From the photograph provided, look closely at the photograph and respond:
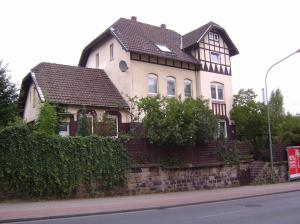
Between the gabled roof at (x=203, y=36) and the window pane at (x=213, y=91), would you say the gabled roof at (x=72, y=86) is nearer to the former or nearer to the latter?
the gabled roof at (x=203, y=36)

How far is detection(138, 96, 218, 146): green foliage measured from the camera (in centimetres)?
2065

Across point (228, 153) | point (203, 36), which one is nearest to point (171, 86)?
point (203, 36)

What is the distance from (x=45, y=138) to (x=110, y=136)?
12.9 feet

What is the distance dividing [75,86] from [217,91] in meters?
11.7

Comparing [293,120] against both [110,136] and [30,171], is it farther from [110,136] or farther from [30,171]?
[30,171]

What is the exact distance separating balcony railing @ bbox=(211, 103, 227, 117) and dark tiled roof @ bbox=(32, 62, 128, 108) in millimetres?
7695

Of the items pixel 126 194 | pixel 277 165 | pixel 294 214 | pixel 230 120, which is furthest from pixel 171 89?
pixel 294 214

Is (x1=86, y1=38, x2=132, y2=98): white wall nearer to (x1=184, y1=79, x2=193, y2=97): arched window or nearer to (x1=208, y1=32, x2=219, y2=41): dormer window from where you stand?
Result: (x1=184, y1=79, x2=193, y2=97): arched window

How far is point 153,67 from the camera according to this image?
96.3 feet

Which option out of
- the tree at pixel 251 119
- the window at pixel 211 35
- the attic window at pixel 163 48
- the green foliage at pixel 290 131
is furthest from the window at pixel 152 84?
the green foliage at pixel 290 131

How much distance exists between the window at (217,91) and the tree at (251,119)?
1.39 meters

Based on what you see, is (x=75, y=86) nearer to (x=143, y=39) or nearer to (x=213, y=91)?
(x=143, y=39)

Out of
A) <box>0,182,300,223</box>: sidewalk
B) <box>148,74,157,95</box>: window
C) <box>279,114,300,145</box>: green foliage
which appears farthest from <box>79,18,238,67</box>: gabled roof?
<box>0,182,300,223</box>: sidewalk

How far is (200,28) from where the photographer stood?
33250 mm
